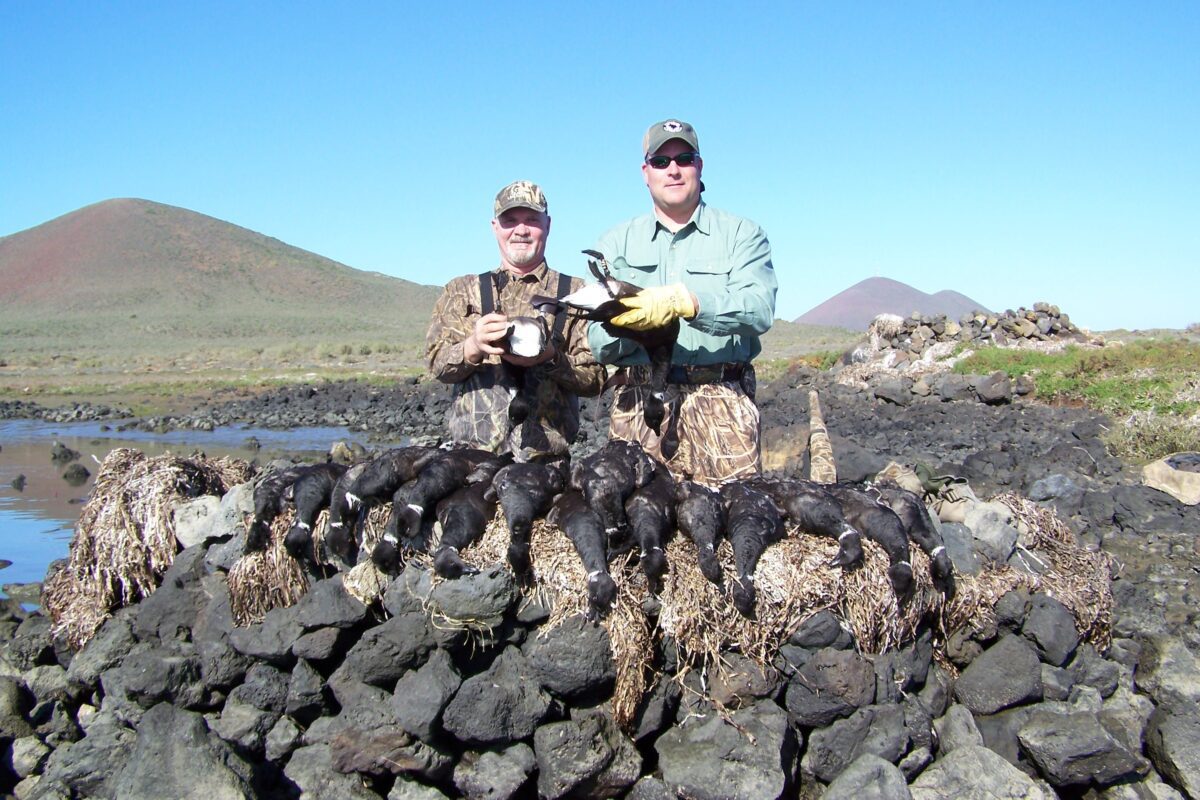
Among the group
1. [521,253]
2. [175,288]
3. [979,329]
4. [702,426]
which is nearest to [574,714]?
[702,426]

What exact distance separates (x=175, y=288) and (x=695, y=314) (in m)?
95.8

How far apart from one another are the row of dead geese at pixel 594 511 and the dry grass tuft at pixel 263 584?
0.33ft

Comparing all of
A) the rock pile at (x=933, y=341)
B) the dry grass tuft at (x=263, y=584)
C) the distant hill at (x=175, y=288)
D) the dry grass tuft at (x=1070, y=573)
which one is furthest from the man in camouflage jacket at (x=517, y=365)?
the distant hill at (x=175, y=288)

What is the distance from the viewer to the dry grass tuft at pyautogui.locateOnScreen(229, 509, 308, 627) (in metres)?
5.50

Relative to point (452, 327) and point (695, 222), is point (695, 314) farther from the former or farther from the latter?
point (452, 327)

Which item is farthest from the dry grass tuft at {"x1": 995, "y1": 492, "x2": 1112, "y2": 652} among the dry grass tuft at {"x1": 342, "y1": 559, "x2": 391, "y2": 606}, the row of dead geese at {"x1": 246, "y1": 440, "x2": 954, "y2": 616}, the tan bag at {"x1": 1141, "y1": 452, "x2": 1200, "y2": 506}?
the tan bag at {"x1": 1141, "y1": 452, "x2": 1200, "y2": 506}

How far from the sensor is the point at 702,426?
18.2 ft

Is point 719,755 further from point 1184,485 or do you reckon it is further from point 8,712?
point 1184,485

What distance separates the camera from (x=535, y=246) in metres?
5.79

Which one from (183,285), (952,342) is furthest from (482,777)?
(183,285)

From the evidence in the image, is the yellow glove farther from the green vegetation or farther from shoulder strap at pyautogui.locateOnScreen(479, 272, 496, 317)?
the green vegetation

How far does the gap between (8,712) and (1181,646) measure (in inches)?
267

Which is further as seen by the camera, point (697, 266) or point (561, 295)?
point (561, 295)

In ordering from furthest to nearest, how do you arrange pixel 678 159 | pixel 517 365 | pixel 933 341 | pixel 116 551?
pixel 933 341 < pixel 116 551 < pixel 517 365 < pixel 678 159
